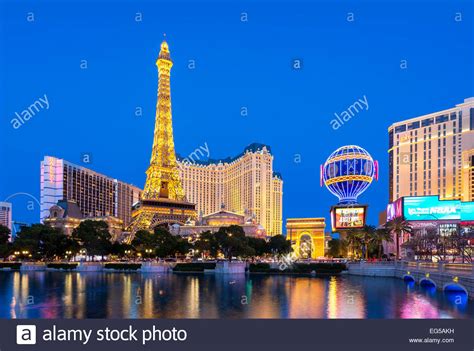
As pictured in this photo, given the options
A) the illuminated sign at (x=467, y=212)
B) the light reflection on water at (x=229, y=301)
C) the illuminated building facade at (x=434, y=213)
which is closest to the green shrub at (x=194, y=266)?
the light reflection on water at (x=229, y=301)

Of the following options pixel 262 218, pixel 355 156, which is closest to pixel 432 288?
pixel 355 156

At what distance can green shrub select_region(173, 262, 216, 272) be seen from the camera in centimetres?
6775

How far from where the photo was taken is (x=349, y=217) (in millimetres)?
82000

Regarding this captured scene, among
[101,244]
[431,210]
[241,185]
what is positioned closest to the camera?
[431,210]

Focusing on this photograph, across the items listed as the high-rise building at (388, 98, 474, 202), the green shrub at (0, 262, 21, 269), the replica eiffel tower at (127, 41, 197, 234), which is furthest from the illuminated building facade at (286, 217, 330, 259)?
the green shrub at (0, 262, 21, 269)

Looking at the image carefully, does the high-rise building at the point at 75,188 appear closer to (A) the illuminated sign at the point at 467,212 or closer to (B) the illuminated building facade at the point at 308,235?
(B) the illuminated building facade at the point at 308,235

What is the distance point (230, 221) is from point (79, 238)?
4678 centimetres

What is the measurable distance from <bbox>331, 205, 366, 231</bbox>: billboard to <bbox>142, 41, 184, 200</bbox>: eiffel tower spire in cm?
4161

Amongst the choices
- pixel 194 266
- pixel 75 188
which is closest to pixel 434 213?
pixel 194 266

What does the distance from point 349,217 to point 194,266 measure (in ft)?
94.3

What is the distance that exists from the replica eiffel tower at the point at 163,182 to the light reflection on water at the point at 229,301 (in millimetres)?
59132

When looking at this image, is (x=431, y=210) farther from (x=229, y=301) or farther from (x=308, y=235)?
(x=308, y=235)

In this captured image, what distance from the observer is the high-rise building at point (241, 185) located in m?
156

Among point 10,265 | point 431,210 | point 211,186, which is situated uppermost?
point 211,186
